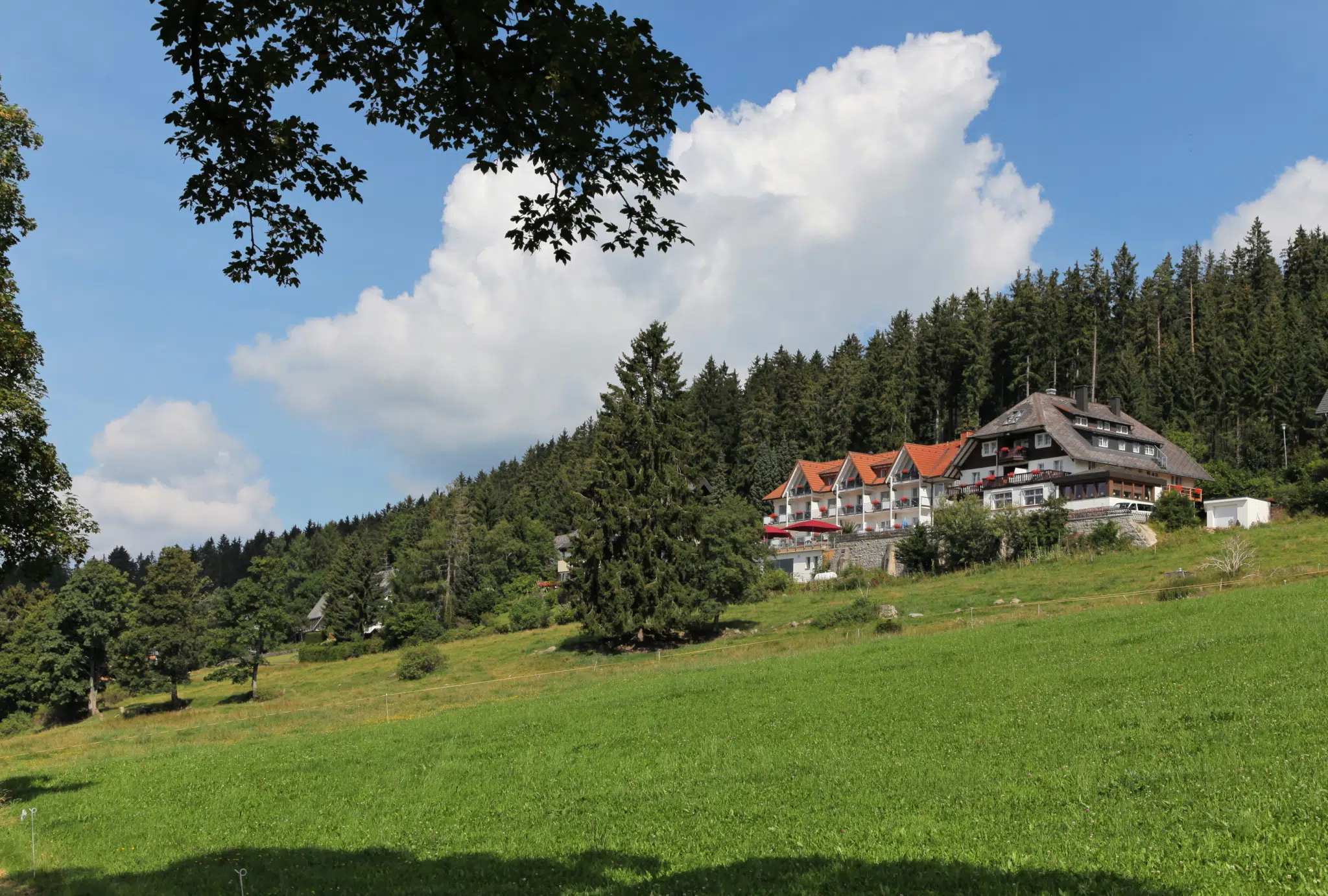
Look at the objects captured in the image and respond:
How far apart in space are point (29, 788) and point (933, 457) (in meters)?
83.3

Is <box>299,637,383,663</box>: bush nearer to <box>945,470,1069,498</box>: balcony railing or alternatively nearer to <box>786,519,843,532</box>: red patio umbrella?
<box>786,519,843,532</box>: red patio umbrella

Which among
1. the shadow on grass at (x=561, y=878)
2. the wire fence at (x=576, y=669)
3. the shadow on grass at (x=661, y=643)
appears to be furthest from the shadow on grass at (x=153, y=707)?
the shadow on grass at (x=561, y=878)

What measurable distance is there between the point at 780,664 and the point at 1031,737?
1585 cm

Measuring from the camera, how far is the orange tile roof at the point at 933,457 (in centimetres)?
9000

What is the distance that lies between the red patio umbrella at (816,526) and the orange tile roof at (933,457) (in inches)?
414

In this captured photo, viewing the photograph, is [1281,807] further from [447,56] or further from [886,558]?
[886,558]

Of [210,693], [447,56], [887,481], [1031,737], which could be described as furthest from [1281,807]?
[887,481]

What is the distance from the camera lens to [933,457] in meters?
93.0

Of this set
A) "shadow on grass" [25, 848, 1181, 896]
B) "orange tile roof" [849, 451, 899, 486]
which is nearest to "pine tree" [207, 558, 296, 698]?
"shadow on grass" [25, 848, 1181, 896]

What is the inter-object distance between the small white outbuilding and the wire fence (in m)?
23.2

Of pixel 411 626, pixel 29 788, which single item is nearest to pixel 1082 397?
pixel 411 626

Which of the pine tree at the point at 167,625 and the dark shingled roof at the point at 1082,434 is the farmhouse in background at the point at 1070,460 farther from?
the pine tree at the point at 167,625

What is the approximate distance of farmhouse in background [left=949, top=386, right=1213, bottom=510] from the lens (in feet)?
232

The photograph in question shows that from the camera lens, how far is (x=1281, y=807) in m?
10.6
